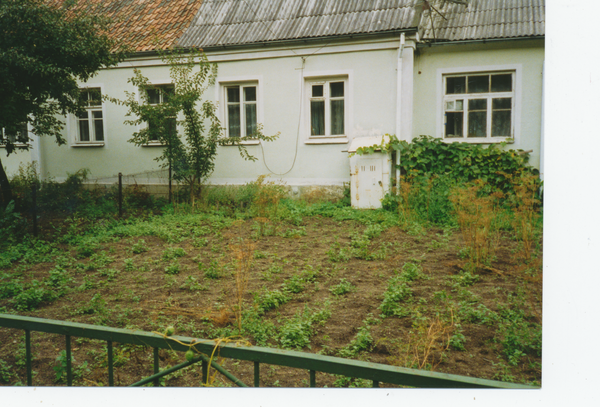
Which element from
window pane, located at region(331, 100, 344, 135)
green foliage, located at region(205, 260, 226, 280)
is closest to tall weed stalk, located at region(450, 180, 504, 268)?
green foliage, located at region(205, 260, 226, 280)

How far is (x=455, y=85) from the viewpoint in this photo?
7.75m

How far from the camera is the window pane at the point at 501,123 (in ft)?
24.4

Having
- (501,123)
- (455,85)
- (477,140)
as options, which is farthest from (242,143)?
(501,123)

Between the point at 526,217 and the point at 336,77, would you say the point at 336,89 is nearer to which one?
the point at 336,77

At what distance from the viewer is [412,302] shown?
327 centimetres

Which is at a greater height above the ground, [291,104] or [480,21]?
[480,21]

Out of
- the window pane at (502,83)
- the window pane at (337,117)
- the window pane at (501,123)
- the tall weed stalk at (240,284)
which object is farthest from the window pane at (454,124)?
the tall weed stalk at (240,284)

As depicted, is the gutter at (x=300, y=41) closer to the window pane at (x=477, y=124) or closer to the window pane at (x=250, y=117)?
the window pane at (x=250, y=117)

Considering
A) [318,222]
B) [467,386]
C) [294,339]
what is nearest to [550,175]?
[467,386]

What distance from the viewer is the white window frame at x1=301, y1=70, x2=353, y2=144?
303 inches

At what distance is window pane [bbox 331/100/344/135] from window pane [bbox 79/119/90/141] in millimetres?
4869

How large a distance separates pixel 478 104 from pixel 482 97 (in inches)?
5.0

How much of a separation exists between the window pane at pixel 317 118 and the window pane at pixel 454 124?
214 centimetres

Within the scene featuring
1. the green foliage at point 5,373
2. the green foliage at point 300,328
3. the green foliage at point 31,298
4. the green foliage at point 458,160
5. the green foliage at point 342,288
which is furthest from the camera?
the green foliage at point 458,160
